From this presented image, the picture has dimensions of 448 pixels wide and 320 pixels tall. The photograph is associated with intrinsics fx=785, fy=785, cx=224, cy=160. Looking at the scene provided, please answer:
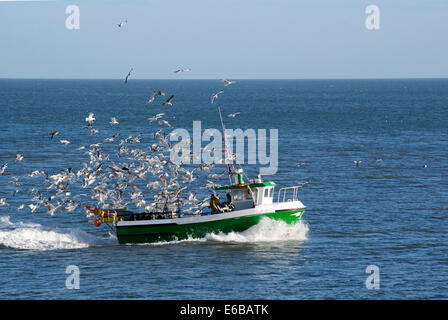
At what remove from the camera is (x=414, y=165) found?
286 ft

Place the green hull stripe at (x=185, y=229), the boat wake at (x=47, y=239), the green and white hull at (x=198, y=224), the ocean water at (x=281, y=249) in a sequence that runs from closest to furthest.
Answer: the ocean water at (x=281, y=249) < the green and white hull at (x=198, y=224) < the green hull stripe at (x=185, y=229) < the boat wake at (x=47, y=239)

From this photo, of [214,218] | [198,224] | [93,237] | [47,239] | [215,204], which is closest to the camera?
[214,218]

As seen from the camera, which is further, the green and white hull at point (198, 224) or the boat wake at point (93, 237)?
the boat wake at point (93, 237)

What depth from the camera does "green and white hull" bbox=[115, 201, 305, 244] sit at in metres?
47.4

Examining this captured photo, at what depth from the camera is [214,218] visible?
156 feet

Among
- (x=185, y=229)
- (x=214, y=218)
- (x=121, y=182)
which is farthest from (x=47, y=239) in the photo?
(x=214, y=218)

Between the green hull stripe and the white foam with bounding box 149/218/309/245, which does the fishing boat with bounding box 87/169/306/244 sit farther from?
the white foam with bounding box 149/218/309/245

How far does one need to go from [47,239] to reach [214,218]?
10.8 metres

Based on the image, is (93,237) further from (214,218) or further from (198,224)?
(214,218)

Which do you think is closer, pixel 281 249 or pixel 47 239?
pixel 281 249

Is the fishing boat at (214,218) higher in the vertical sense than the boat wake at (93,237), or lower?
higher

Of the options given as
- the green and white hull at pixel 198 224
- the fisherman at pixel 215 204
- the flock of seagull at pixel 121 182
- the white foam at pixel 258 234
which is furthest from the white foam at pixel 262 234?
the flock of seagull at pixel 121 182

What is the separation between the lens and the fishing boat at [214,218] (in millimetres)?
47438

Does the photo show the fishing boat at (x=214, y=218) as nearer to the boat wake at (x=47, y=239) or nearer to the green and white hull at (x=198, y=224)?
the green and white hull at (x=198, y=224)
